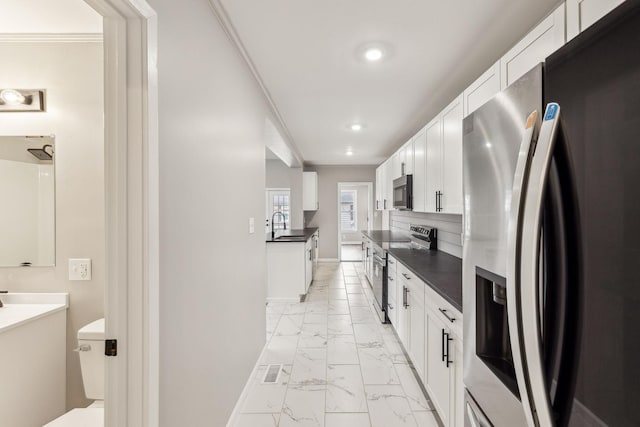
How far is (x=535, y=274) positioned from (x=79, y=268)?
2415mm

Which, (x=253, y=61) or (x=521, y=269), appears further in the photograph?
(x=253, y=61)

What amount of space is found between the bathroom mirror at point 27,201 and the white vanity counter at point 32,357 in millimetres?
269

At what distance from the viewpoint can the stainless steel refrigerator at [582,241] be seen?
489 millimetres

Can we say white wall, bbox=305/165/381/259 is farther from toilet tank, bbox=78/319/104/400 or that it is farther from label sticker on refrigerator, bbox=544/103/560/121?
label sticker on refrigerator, bbox=544/103/560/121

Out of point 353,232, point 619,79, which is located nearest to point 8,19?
point 619,79

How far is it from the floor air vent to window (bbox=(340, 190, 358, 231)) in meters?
8.28

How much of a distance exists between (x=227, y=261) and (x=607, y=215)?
1782 millimetres

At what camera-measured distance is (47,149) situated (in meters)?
1.92

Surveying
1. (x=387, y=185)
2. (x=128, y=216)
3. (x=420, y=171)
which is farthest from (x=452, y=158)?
(x=387, y=185)

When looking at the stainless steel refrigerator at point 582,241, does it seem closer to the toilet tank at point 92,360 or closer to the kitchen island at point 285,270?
the toilet tank at point 92,360

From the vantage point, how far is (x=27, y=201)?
1.92m

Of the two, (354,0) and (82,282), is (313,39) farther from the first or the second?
(82,282)

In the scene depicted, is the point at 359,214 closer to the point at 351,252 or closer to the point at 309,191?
the point at 351,252

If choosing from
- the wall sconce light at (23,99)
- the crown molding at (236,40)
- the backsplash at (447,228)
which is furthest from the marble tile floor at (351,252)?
the wall sconce light at (23,99)
